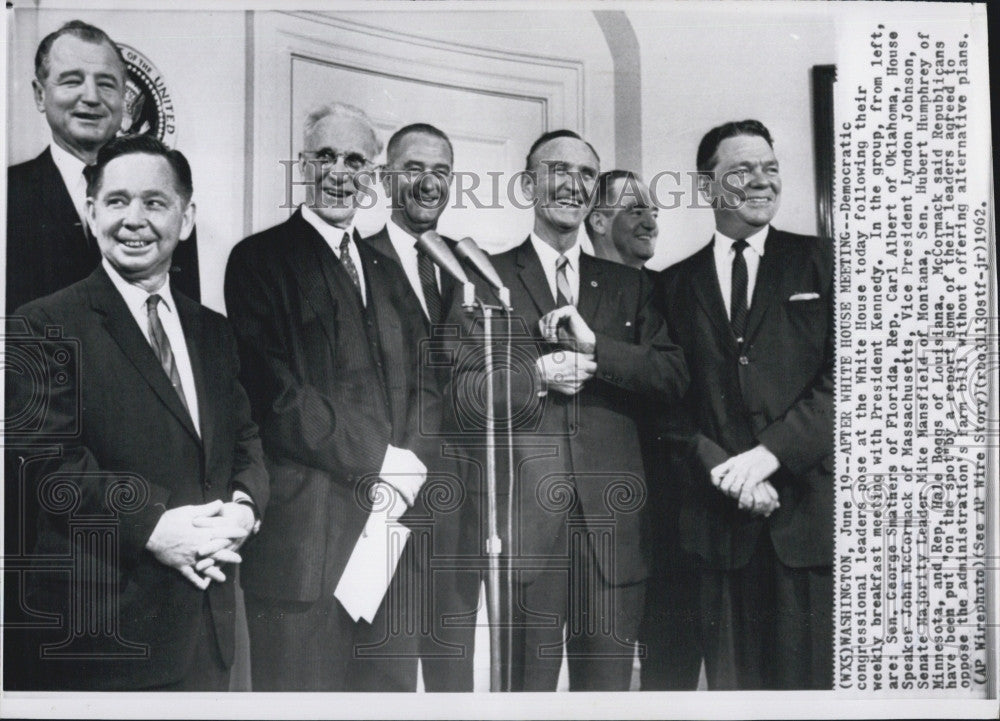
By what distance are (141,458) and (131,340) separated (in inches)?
12.4

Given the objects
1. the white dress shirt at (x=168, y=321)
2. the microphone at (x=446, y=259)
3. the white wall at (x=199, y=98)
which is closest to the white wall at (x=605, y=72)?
the white wall at (x=199, y=98)

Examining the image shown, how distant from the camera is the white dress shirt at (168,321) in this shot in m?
2.29

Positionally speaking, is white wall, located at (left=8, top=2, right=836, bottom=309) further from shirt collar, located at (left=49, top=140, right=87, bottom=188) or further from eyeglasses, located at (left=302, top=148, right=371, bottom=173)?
eyeglasses, located at (left=302, top=148, right=371, bottom=173)

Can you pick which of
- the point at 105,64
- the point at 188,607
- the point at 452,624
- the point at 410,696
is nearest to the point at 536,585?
the point at 452,624

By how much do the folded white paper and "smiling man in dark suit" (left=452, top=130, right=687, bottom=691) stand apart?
0.29m

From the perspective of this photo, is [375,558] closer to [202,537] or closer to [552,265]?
[202,537]

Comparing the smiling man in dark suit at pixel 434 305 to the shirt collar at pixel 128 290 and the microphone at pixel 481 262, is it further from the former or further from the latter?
the shirt collar at pixel 128 290

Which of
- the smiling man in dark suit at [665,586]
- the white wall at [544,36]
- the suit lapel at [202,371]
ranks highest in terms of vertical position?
the white wall at [544,36]

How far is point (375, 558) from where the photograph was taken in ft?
7.57

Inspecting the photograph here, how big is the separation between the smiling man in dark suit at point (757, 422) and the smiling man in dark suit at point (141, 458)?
121 centimetres

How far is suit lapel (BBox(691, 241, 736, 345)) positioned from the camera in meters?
2.34

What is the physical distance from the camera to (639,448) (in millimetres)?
2334

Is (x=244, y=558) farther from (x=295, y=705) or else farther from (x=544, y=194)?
(x=544, y=194)

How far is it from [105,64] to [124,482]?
1.13 m
